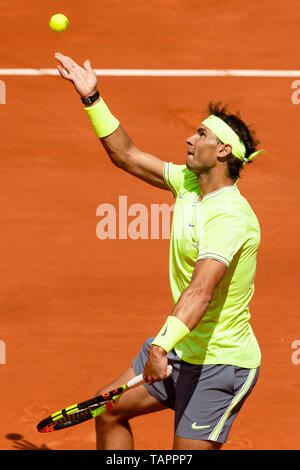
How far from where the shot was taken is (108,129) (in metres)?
5.61

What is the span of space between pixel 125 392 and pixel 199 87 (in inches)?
197

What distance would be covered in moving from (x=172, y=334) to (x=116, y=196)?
4245mm

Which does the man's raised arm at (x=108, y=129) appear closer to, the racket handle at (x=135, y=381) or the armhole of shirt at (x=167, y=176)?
the armhole of shirt at (x=167, y=176)

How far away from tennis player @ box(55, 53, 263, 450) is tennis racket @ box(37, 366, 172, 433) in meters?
0.08

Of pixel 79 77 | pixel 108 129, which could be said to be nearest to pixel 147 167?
pixel 108 129

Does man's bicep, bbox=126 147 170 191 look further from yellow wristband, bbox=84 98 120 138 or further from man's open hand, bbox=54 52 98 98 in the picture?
man's open hand, bbox=54 52 98 98

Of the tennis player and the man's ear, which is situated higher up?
the man's ear

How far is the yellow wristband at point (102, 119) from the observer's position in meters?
5.57

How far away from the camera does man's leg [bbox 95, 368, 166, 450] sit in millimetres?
5270

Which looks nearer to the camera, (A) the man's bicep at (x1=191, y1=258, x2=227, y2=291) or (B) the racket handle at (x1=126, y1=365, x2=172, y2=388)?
(A) the man's bicep at (x1=191, y1=258, x2=227, y2=291)

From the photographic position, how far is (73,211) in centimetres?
874

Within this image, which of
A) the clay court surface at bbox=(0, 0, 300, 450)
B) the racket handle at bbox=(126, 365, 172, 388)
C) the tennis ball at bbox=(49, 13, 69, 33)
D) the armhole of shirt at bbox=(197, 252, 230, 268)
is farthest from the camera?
the tennis ball at bbox=(49, 13, 69, 33)

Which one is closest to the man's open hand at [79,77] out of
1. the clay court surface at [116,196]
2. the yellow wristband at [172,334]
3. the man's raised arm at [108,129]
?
the man's raised arm at [108,129]

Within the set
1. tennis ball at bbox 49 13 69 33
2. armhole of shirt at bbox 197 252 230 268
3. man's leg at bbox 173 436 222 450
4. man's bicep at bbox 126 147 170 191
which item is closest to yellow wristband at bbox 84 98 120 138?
man's bicep at bbox 126 147 170 191
